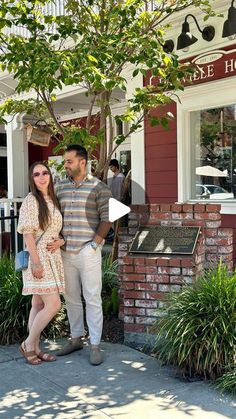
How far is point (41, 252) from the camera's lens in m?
4.43

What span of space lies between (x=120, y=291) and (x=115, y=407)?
178 centimetres

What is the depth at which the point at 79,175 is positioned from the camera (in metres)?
4.57

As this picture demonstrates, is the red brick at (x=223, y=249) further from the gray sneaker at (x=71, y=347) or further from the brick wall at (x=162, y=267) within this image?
the gray sneaker at (x=71, y=347)

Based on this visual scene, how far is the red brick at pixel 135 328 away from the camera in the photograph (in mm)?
4871

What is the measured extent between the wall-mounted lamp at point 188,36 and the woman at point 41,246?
2.99 meters

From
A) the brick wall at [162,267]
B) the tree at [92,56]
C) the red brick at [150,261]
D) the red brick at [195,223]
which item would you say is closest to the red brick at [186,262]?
the brick wall at [162,267]

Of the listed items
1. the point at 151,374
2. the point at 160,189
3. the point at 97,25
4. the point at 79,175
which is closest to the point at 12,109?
the point at 97,25

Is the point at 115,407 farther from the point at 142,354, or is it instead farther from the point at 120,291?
the point at 120,291

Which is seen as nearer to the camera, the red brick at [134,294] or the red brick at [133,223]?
the red brick at [134,294]

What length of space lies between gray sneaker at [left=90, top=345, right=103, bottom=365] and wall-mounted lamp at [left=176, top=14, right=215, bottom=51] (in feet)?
12.9

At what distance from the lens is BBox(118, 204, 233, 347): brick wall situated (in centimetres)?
473

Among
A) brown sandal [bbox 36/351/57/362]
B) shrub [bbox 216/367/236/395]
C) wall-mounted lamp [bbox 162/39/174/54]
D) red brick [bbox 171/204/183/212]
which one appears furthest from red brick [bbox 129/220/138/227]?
wall-mounted lamp [bbox 162/39/174/54]

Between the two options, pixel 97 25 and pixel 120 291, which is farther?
pixel 97 25

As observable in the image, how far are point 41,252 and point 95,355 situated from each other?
997 mm
